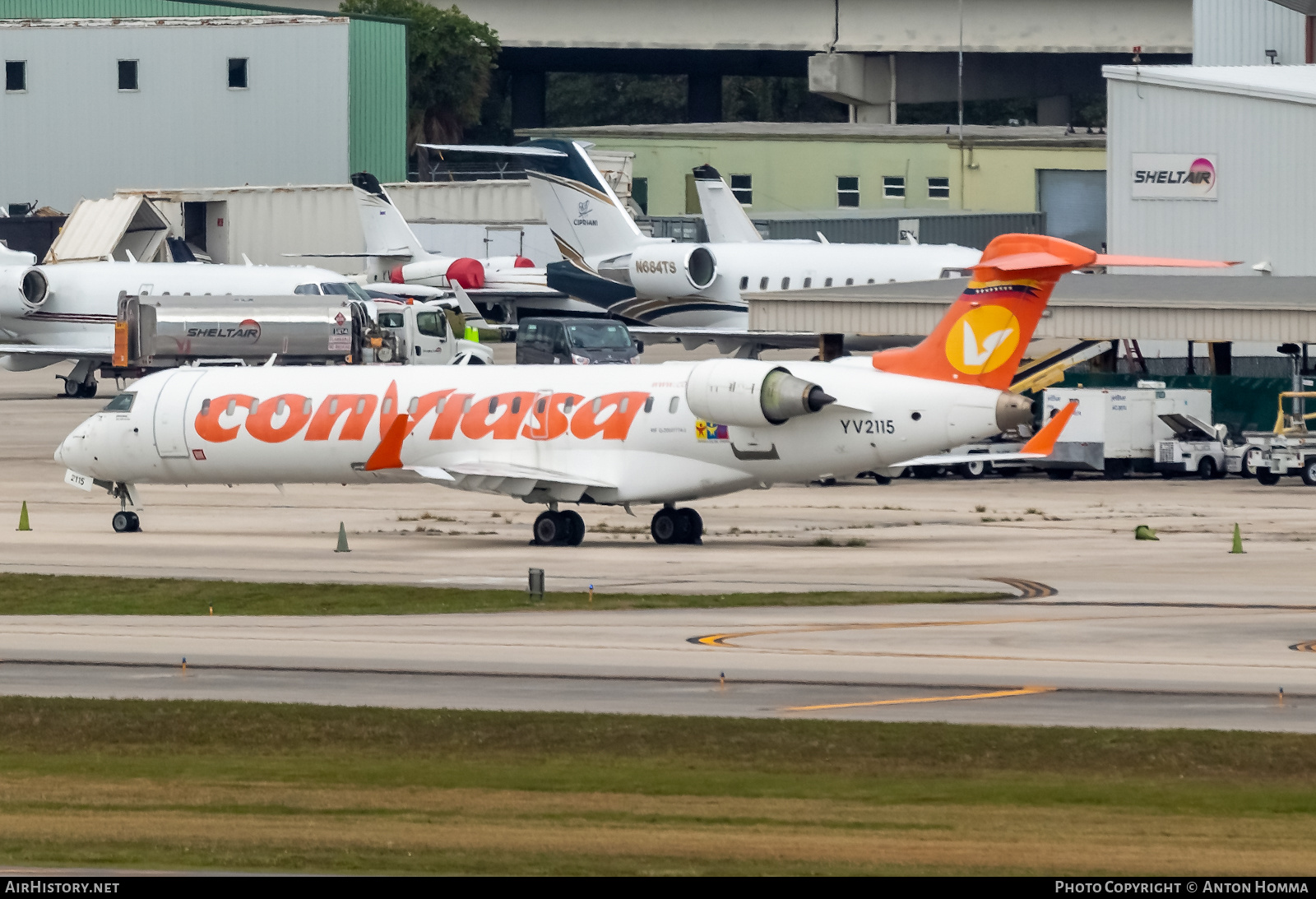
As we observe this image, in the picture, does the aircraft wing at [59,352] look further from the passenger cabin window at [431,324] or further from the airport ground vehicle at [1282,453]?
the airport ground vehicle at [1282,453]

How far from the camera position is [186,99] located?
96312 mm

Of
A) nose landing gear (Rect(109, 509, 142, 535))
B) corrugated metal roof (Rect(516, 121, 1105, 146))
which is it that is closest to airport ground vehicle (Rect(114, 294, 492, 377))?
nose landing gear (Rect(109, 509, 142, 535))

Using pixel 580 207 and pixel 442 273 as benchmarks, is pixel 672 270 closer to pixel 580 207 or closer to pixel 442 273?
pixel 580 207

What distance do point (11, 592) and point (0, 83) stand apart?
234 feet

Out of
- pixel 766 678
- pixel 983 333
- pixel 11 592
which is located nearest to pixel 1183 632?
pixel 766 678

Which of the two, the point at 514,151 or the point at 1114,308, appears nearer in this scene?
the point at 1114,308

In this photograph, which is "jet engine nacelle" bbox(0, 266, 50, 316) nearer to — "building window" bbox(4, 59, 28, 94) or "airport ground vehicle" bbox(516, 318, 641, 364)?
"airport ground vehicle" bbox(516, 318, 641, 364)

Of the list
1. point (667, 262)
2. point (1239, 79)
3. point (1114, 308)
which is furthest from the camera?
point (667, 262)

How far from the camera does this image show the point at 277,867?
13555mm

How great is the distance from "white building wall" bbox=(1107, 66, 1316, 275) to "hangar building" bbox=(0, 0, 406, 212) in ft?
142

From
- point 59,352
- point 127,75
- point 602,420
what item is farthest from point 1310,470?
point 127,75

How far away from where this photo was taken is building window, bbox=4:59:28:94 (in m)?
96.4

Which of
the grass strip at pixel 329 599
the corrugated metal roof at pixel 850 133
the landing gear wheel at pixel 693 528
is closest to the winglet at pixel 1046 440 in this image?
the grass strip at pixel 329 599

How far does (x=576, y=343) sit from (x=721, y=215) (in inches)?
643
